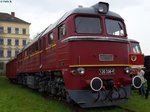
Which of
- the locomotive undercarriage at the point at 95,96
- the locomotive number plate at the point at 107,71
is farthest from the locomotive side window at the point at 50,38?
the locomotive number plate at the point at 107,71

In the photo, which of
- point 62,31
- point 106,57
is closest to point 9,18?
point 62,31

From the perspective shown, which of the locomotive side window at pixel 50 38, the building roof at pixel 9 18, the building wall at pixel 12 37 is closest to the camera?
the locomotive side window at pixel 50 38

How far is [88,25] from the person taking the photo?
36.7ft

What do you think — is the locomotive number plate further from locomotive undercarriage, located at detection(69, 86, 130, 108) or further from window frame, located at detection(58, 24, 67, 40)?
window frame, located at detection(58, 24, 67, 40)

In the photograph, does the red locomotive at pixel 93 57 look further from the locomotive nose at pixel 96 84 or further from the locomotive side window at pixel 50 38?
the locomotive side window at pixel 50 38

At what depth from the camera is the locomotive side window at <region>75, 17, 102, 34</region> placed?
1105 cm

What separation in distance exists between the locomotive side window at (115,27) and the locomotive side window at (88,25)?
38 centimetres

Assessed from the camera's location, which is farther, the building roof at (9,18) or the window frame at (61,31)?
the building roof at (9,18)

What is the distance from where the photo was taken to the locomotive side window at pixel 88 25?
1105 centimetres

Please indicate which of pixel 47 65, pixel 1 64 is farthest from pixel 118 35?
pixel 1 64

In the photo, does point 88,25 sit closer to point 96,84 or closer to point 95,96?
point 96,84

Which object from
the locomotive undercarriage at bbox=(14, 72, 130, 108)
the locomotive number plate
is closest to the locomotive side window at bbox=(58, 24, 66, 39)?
the locomotive undercarriage at bbox=(14, 72, 130, 108)

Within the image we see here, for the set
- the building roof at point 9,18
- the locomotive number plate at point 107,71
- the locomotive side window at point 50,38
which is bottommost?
the locomotive number plate at point 107,71

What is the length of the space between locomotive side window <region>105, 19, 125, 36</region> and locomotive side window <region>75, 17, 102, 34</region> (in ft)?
1.25
